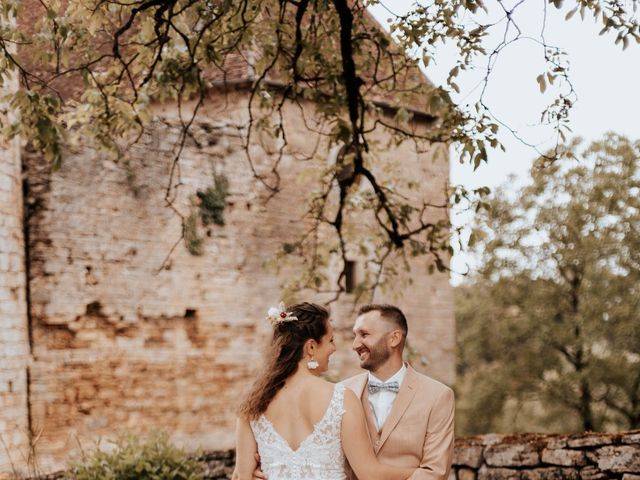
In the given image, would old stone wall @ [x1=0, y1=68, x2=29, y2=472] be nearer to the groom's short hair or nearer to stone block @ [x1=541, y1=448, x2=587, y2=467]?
stone block @ [x1=541, y1=448, x2=587, y2=467]

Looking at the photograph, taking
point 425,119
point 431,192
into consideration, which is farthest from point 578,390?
point 425,119

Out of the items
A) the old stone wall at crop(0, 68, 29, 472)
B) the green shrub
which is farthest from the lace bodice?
the old stone wall at crop(0, 68, 29, 472)

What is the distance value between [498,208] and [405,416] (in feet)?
52.1

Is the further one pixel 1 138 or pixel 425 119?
pixel 425 119

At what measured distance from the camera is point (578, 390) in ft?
62.7

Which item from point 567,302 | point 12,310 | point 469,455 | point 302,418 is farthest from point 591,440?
point 567,302

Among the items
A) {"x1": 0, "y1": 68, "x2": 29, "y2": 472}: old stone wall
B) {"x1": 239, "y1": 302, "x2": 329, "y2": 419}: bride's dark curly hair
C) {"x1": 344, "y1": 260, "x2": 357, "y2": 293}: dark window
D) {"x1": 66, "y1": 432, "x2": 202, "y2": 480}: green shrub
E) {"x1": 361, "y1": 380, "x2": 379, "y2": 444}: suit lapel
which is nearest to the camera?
{"x1": 239, "y1": 302, "x2": 329, "y2": 419}: bride's dark curly hair


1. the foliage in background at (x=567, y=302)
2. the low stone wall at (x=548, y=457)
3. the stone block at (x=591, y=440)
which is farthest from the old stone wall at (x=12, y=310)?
the foliage in background at (x=567, y=302)

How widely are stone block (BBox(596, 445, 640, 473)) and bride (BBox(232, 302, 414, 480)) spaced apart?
2301 millimetres

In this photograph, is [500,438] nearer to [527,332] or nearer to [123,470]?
[123,470]

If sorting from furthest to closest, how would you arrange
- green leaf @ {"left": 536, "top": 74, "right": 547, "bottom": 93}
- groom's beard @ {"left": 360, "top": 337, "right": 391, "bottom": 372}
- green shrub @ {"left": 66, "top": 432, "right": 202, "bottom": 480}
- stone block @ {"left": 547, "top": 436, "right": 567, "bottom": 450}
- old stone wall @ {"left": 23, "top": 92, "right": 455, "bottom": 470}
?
1. old stone wall @ {"left": 23, "top": 92, "right": 455, "bottom": 470}
2. green shrub @ {"left": 66, "top": 432, "right": 202, "bottom": 480}
3. stone block @ {"left": 547, "top": 436, "right": 567, "bottom": 450}
4. green leaf @ {"left": 536, "top": 74, "right": 547, "bottom": 93}
5. groom's beard @ {"left": 360, "top": 337, "right": 391, "bottom": 372}

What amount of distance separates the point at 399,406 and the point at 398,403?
0.02 m

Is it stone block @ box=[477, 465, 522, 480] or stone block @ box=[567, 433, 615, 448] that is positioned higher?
stone block @ box=[567, 433, 615, 448]

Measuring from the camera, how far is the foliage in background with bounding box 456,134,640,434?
18609 mm
